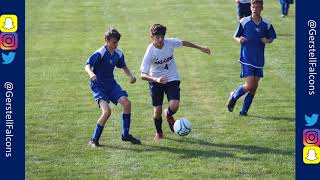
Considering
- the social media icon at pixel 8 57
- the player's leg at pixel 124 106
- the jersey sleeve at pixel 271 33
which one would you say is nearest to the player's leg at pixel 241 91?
the jersey sleeve at pixel 271 33

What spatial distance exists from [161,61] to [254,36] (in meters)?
2.22

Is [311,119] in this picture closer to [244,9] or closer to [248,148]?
[248,148]

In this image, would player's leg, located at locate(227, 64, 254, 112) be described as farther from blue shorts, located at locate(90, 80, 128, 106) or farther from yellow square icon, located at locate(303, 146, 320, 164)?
yellow square icon, located at locate(303, 146, 320, 164)

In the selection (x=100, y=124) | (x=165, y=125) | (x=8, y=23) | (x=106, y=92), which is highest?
(x=8, y=23)

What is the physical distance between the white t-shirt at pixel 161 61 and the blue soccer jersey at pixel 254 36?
1.74 metres

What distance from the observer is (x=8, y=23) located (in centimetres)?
981

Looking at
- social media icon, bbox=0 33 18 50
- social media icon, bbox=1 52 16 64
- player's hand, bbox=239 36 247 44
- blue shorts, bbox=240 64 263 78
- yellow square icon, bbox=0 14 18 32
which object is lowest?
blue shorts, bbox=240 64 263 78

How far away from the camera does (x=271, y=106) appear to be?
13.3 metres

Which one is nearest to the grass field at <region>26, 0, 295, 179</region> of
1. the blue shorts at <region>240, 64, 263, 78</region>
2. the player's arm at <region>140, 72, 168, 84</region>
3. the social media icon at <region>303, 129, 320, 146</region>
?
the social media icon at <region>303, 129, 320, 146</region>

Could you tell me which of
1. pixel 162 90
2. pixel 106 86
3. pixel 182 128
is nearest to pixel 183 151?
pixel 182 128

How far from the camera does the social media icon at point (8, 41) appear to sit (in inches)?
389

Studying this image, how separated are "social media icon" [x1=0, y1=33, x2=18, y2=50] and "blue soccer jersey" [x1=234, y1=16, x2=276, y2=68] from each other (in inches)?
172

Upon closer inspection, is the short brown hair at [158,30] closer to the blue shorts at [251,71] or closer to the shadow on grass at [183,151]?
the shadow on grass at [183,151]

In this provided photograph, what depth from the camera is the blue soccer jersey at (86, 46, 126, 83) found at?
34.6 ft
